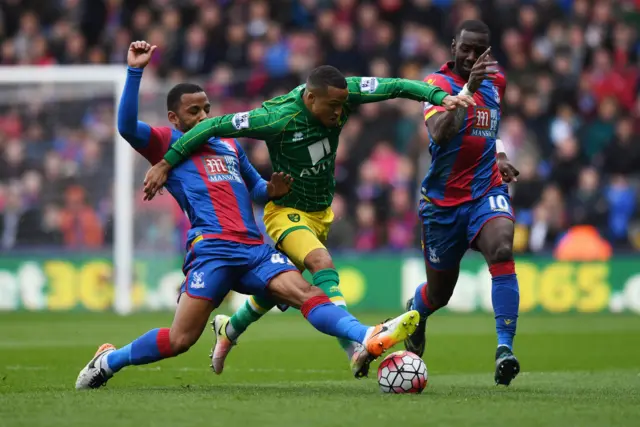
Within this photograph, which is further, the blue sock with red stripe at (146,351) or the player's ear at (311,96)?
the player's ear at (311,96)

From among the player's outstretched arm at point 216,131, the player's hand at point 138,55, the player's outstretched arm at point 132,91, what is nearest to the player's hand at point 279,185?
the player's outstretched arm at point 216,131

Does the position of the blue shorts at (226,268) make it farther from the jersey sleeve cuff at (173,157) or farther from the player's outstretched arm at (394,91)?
the player's outstretched arm at (394,91)

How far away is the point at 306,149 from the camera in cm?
818

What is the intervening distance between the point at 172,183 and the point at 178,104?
0.60 meters

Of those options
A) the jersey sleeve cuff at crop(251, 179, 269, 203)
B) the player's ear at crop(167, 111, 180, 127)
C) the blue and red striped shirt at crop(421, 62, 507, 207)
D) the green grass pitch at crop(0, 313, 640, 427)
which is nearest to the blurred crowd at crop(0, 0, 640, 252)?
the green grass pitch at crop(0, 313, 640, 427)

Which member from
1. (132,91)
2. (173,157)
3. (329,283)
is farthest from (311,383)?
(132,91)

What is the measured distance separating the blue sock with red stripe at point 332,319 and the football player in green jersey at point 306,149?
0.22m

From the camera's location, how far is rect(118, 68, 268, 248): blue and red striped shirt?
25.3 feet

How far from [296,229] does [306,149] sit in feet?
1.83

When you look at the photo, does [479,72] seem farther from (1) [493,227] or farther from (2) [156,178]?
(2) [156,178]

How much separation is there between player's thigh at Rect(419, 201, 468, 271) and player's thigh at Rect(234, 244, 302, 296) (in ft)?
4.95

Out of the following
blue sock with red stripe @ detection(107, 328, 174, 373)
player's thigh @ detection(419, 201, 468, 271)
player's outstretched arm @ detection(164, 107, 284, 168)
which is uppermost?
player's outstretched arm @ detection(164, 107, 284, 168)

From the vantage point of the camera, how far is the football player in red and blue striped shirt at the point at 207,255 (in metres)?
7.51

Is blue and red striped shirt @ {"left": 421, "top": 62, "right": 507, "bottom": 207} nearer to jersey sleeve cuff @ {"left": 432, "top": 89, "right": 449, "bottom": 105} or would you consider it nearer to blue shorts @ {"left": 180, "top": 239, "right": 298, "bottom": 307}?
jersey sleeve cuff @ {"left": 432, "top": 89, "right": 449, "bottom": 105}
